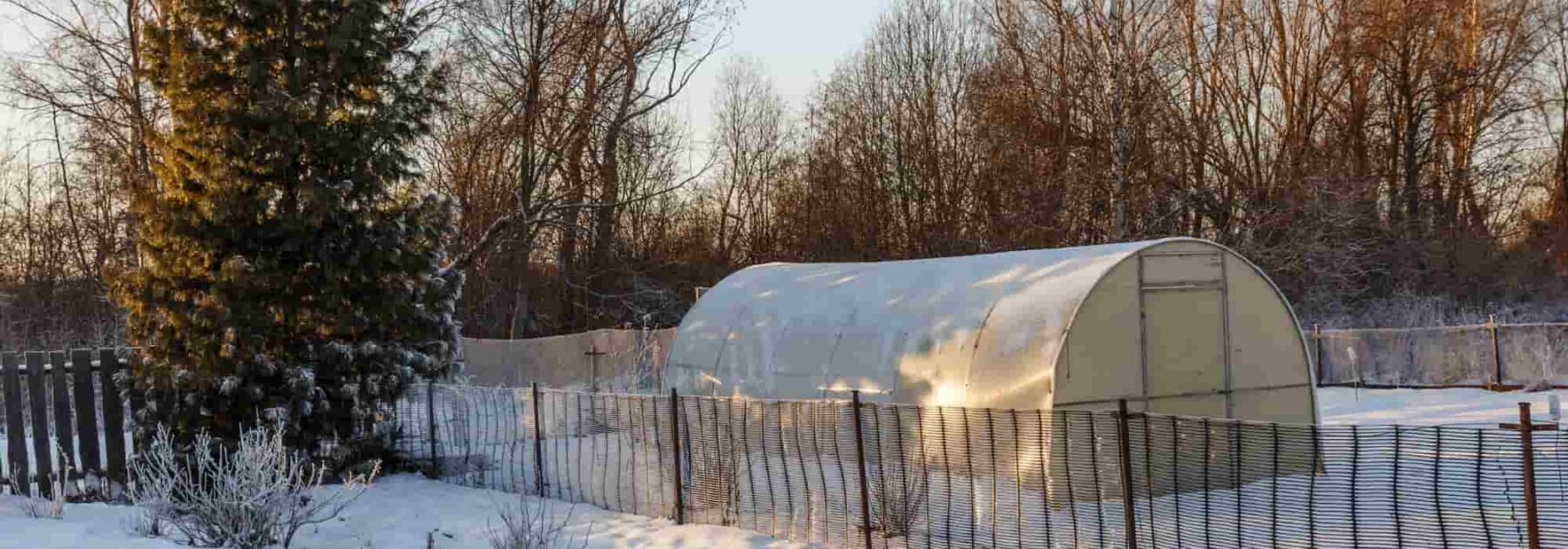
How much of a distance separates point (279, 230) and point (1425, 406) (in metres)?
16.7

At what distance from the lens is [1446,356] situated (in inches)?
881

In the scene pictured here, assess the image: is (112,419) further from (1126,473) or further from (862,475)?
(1126,473)

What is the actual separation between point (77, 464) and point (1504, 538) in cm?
1217

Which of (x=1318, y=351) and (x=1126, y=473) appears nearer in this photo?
(x=1126, y=473)

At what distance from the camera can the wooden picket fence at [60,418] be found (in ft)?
37.7

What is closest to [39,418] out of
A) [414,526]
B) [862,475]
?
[414,526]

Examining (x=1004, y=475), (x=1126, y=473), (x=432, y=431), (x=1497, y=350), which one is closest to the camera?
(x=1126, y=473)

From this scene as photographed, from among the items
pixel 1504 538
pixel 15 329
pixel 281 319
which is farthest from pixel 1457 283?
pixel 15 329

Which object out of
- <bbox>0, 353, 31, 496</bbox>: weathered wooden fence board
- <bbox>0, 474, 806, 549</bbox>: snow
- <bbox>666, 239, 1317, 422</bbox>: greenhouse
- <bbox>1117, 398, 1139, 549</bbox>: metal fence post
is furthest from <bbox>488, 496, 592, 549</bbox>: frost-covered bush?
<bbox>0, 353, 31, 496</bbox>: weathered wooden fence board

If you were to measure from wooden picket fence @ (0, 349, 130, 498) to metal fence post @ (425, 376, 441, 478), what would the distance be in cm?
290

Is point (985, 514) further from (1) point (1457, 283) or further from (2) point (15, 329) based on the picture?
(2) point (15, 329)

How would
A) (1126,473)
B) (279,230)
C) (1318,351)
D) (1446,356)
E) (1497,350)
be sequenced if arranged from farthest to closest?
(1318,351) → (1446,356) → (1497,350) → (279,230) → (1126,473)

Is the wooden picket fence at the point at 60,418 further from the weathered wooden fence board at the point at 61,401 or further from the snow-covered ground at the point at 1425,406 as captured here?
the snow-covered ground at the point at 1425,406

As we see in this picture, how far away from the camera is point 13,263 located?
104 feet
